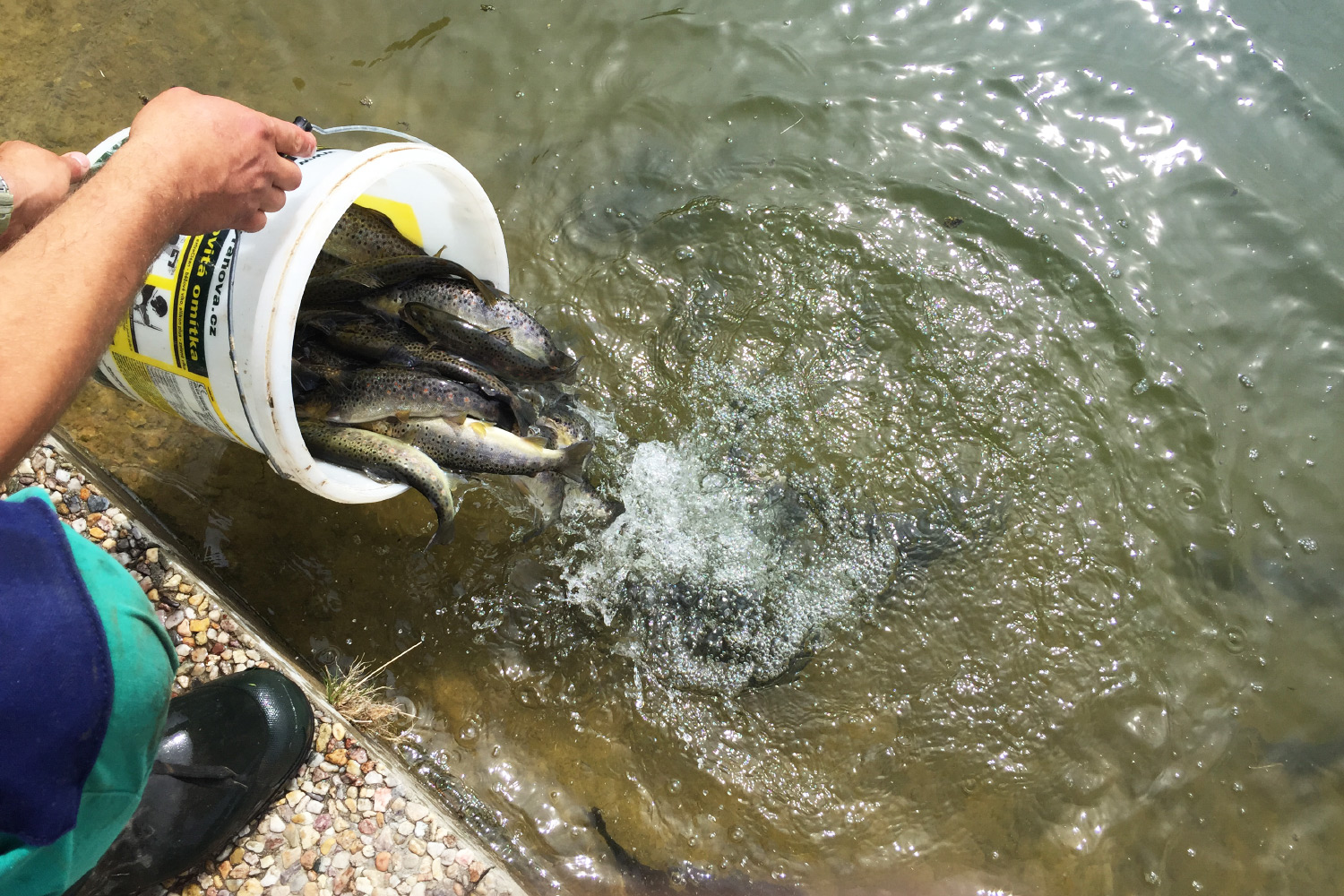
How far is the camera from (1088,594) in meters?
3.35

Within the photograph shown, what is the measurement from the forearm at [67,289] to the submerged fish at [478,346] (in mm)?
1276

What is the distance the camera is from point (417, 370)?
273cm

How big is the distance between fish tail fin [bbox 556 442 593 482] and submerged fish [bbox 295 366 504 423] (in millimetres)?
427

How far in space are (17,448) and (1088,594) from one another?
3635mm

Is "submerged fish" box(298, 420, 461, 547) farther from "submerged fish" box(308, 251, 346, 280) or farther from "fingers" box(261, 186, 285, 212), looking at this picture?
"fingers" box(261, 186, 285, 212)

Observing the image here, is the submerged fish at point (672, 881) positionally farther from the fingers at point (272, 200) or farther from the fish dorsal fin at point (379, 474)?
the fingers at point (272, 200)

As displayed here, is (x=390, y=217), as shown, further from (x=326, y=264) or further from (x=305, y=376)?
(x=305, y=376)

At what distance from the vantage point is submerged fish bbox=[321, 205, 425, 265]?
8.98 ft

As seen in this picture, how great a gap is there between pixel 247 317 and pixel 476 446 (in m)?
0.85

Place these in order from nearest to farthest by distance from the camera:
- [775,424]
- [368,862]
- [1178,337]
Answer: [368,862] → [775,424] → [1178,337]

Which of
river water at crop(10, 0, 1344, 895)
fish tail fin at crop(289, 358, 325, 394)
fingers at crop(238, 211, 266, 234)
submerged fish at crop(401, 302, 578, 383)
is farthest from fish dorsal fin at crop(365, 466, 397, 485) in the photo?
fingers at crop(238, 211, 266, 234)

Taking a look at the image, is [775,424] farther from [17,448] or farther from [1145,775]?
[17,448]

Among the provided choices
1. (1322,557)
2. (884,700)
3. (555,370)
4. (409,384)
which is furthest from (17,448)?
(1322,557)

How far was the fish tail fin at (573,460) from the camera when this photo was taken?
2.78m
